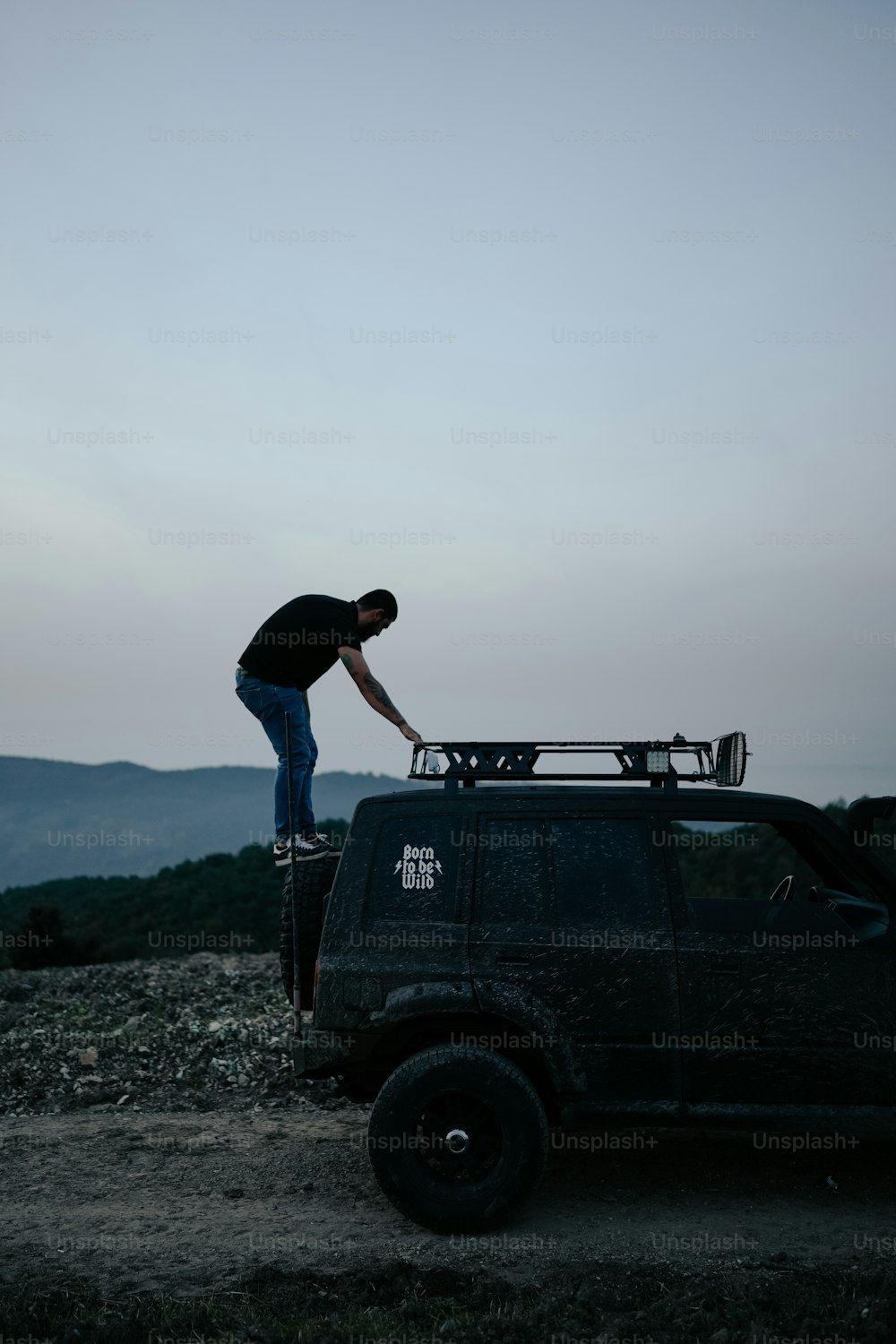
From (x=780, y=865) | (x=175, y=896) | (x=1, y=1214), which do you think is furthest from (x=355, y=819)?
(x=175, y=896)

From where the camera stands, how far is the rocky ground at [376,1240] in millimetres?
4477

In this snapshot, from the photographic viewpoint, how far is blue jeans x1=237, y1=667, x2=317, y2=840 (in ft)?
21.8

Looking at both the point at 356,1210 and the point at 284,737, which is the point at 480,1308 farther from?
the point at 284,737

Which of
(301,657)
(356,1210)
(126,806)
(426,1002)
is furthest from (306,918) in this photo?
(126,806)

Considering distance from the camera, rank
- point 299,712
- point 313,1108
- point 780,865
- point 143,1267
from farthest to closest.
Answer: point 780,865, point 313,1108, point 299,712, point 143,1267

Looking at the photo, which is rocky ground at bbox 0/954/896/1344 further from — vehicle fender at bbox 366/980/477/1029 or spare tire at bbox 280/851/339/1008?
spare tire at bbox 280/851/339/1008

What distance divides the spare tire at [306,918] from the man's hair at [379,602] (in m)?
2.21

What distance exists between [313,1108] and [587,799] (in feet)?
12.8

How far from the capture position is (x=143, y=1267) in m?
5.11

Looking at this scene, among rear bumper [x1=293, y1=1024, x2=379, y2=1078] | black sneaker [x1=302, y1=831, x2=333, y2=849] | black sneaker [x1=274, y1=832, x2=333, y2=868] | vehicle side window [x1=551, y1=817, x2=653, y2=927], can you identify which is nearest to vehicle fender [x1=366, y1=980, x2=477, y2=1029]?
rear bumper [x1=293, y1=1024, x2=379, y2=1078]

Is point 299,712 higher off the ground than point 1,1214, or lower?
higher

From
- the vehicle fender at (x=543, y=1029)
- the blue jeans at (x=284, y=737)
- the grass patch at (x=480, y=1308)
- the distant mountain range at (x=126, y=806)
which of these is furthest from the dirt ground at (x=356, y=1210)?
the distant mountain range at (x=126, y=806)

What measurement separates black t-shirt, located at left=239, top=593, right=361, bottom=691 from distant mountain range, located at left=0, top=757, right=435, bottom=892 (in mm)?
34944

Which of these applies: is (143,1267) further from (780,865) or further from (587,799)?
(780,865)
